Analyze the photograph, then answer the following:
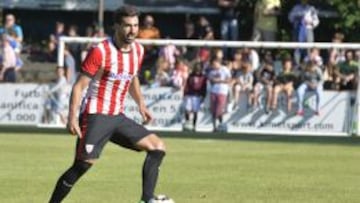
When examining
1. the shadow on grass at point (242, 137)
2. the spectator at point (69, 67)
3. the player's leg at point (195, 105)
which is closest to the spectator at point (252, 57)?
the player's leg at point (195, 105)

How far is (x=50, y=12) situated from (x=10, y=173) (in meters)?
30.1

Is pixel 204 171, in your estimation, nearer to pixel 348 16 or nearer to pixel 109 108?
pixel 109 108

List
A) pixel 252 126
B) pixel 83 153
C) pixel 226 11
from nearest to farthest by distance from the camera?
pixel 83 153 < pixel 252 126 < pixel 226 11

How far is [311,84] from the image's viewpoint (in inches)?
1265

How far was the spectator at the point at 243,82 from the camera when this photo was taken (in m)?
32.5

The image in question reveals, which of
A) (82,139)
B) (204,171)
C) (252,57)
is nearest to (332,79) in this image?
(252,57)

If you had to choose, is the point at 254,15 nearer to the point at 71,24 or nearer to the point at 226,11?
the point at 226,11

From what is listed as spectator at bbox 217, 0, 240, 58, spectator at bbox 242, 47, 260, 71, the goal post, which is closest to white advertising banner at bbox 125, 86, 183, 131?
the goal post

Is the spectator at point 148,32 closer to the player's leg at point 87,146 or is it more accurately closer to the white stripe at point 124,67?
the white stripe at point 124,67

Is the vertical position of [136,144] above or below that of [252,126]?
above

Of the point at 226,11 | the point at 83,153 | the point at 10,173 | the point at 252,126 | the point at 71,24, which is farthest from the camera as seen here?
the point at 71,24

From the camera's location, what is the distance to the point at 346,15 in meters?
38.8

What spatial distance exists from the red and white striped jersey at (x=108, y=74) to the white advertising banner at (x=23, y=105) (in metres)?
20.5

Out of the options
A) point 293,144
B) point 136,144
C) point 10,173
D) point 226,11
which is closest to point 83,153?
point 136,144
